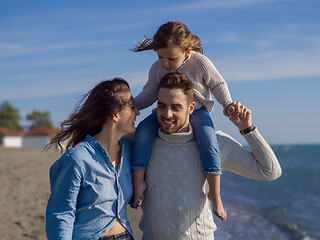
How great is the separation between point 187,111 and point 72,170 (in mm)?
937

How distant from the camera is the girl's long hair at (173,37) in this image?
9.53 feet

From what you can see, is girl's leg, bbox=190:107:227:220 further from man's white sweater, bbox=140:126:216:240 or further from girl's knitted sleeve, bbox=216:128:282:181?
girl's knitted sleeve, bbox=216:128:282:181

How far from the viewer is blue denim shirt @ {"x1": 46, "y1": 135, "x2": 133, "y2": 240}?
96.9 inches

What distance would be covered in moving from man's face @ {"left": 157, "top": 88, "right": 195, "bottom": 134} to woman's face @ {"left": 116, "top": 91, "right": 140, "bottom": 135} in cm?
23

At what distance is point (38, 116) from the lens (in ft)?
263

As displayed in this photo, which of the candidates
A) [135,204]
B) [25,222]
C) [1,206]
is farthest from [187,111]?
[1,206]

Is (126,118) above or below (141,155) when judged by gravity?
above

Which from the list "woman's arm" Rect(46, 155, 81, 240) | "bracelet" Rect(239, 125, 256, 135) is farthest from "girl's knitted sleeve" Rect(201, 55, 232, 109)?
"woman's arm" Rect(46, 155, 81, 240)

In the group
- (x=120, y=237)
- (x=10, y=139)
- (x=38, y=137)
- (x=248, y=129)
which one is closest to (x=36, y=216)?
(x=120, y=237)

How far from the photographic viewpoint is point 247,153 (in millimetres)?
2988

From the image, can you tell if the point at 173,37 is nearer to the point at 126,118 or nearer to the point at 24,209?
the point at 126,118

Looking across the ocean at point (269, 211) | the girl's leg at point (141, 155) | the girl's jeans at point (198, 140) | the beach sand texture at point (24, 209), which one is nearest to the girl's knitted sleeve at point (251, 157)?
the girl's jeans at point (198, 140)

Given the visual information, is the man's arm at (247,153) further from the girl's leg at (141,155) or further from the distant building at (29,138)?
the distant building at (29,138)

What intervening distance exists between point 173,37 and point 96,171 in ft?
3.87
